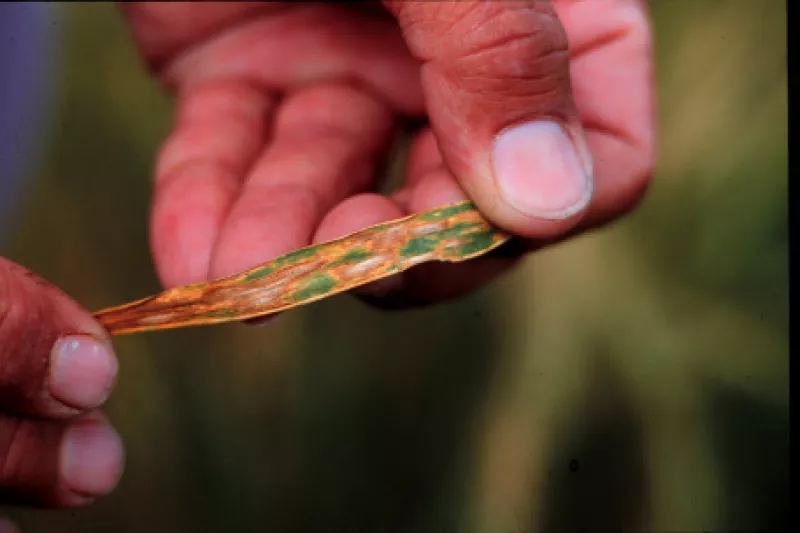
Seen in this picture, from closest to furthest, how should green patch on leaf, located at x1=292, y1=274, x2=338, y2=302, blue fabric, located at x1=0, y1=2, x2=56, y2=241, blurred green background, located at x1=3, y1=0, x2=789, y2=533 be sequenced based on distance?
green patch on leaf, located at x1=292, y1=274, x2=338, y2=302, blurred green background, located at x1=3, y1=0, x2=789, y2=533, blue fabric, located at x1=0, y1=2, x2=56, y2=241

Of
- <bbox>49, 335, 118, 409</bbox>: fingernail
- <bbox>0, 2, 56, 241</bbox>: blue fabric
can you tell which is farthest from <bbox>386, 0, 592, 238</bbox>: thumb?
<bbox>0, 2, 56, 241</bbox>: blue fabric

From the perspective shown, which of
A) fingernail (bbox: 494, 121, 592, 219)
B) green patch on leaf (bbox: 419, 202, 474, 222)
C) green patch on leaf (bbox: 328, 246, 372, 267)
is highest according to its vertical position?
fingernail (bbox: 494, 121, 592, 219)

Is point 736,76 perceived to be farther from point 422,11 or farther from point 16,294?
point 16,294

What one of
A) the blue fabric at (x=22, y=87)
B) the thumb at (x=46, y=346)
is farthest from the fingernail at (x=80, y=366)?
the blue fabric at (x=22, y=87)

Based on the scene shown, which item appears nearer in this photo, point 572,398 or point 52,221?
point 572,398

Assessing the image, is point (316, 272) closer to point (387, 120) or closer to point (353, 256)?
point (353, 256)

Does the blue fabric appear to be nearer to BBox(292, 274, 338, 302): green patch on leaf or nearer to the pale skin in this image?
the pale skin

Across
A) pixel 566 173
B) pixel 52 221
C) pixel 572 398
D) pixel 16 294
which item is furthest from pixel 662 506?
pixel 52 221
